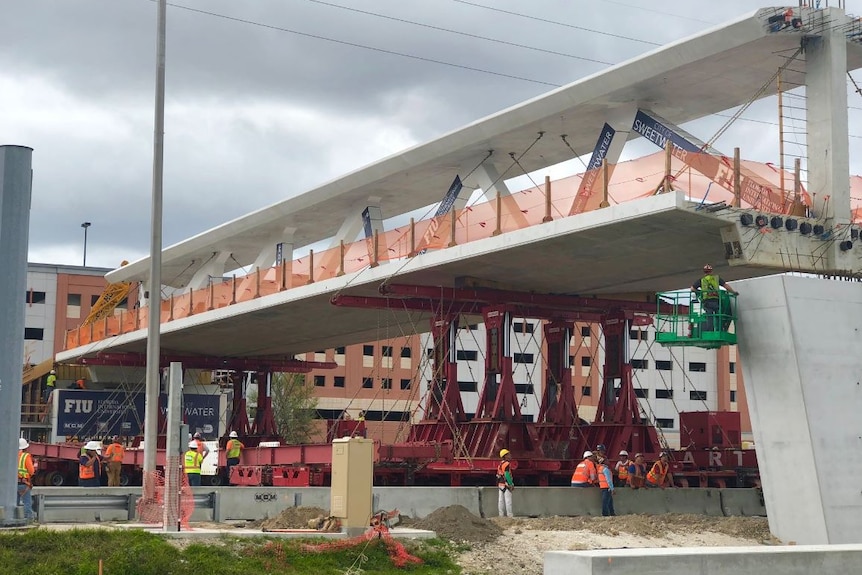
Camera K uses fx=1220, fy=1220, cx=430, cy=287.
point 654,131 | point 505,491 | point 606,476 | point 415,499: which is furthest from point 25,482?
point 654,131

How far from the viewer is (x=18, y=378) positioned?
1925 centimetres

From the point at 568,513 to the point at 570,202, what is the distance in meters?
6.90

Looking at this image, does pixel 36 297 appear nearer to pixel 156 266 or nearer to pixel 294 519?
pixel 156 266

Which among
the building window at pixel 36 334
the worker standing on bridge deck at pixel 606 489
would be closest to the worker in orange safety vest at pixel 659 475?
the worker standing on bridge deck at pixel 606 489

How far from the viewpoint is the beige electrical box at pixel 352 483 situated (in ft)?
66.0

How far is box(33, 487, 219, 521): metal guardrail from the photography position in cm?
2142

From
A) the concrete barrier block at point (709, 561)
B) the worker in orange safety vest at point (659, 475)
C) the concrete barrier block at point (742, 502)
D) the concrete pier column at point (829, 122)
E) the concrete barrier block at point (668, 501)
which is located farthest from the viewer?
the worker in orange safety vest at point (659, 475)

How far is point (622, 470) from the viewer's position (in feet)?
95.8

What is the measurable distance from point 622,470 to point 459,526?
841cm

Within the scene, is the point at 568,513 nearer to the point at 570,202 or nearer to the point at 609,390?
the point at 570,202

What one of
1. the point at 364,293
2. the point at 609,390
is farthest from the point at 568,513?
the point at 364,293

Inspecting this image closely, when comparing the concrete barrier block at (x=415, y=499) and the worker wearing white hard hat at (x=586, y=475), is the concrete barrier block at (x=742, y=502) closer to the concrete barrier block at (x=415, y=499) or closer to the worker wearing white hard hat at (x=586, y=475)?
the worker wearing white hard hat at (x=586, y=475)

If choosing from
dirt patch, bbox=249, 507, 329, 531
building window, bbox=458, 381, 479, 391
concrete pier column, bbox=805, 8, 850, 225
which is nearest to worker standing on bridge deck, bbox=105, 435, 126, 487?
dirt patch, bbox=249, 507, 329, 531

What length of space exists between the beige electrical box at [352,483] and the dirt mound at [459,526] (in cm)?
176
